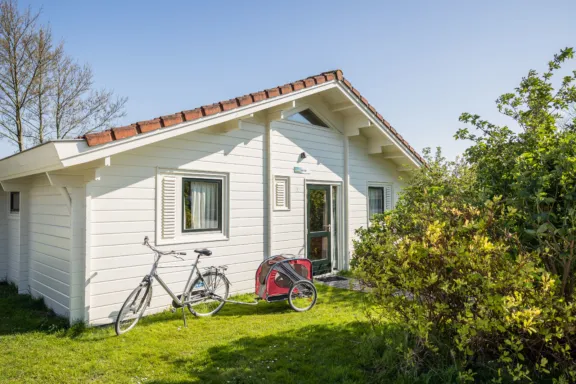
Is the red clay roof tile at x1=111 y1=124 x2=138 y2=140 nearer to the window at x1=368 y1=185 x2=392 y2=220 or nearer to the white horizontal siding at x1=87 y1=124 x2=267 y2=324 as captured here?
the white horizontal siding at x1=87 y1=124 x2=267 y2=324

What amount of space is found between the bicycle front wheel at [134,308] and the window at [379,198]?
21.6ft

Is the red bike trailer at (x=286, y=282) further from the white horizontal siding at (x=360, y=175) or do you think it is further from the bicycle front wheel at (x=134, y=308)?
the white horizontal siding at (x=360, y=175)

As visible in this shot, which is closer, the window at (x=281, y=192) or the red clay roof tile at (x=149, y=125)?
the red clay roof tile at (x=149, y=125)

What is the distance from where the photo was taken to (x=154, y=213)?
5.72m

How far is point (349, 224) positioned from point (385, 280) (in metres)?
5.76

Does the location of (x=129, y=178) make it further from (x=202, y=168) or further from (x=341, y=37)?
(x=341, y=37)

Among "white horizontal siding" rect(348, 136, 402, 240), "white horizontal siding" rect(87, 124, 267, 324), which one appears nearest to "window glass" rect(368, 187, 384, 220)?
"white horizontal siding" rect(348, 136, 402, 240)

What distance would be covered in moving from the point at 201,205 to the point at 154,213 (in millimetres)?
913

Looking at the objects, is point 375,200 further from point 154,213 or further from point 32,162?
point 32,162

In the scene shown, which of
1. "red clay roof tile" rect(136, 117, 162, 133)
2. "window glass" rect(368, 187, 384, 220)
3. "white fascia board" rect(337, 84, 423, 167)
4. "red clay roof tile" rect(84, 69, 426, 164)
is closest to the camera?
"red clay roof tile" rect(84, 69, 426, 164)

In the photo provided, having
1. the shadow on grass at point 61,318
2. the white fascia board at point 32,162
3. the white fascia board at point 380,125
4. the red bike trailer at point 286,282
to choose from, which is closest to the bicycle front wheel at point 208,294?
the shadow on grass at point 61,318

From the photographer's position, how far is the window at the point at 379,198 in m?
10.1

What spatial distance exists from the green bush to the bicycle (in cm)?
284

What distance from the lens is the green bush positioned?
270cm
